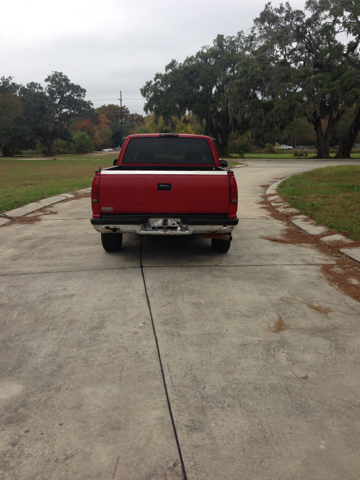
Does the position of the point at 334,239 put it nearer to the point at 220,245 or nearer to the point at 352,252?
the point at 352,252

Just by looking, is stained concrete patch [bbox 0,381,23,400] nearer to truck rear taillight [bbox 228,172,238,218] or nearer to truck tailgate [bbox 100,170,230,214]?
truck tailgate [bbox 100,170,230,214]

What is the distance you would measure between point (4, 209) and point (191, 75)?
43290 mm

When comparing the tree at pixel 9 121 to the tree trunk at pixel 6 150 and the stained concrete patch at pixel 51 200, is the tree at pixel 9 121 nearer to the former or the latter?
the tree trunk at pixel 6 150

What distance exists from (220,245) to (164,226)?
1096 mm

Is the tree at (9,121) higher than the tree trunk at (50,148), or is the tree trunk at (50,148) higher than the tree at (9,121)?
the tree at (9,121)

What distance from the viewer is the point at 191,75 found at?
5016 cm

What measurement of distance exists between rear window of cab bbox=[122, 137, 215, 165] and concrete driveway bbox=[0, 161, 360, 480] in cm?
219

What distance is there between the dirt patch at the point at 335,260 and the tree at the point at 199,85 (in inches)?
1650

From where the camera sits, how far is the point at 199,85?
1948 inches

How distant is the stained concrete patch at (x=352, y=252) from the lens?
6.54 m

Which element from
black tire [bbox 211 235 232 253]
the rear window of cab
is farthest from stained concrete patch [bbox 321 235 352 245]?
the rear window of cab

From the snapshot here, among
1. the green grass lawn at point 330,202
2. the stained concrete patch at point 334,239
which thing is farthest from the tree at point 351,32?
the stained concrete patch at point 334,239

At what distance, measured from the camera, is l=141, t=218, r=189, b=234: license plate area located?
20.3 ft

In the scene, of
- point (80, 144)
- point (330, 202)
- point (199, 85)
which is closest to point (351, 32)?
point (199, 85)
